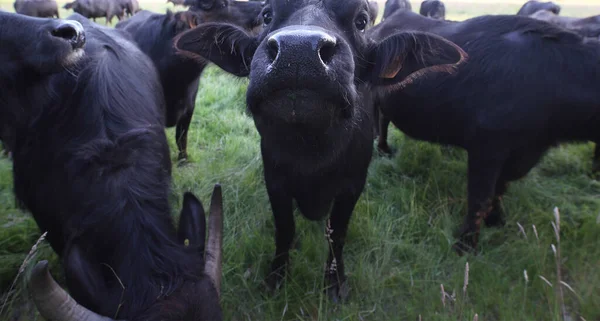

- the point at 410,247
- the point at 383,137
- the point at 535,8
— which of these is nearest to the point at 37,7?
the point at 383,137

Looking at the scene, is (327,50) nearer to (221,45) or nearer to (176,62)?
(221,45)

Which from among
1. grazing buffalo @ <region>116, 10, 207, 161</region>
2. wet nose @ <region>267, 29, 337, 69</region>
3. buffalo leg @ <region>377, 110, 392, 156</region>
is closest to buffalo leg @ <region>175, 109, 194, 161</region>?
grazing buffalo @ <region>116, 10, 207, 161</region>

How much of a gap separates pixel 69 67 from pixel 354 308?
222 cm

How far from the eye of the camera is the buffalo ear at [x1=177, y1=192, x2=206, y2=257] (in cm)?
194

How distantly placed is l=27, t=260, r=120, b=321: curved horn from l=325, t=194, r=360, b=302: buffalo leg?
63.6 inches

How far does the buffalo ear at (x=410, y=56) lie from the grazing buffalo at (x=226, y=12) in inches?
99.4

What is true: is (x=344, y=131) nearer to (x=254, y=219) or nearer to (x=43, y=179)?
(x=254, y=219)

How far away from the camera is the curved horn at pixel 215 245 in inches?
73.2

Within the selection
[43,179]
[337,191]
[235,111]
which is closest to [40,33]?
[43,179]

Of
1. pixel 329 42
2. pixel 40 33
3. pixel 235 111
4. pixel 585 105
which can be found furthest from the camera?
pixel 235 111

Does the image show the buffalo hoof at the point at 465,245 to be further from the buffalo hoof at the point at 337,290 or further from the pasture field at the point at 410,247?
the buffalo hoof at the point at 337,290

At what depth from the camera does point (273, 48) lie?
5.63 feet

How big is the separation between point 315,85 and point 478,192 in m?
2.18

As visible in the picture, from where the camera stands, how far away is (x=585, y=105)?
3.03m
